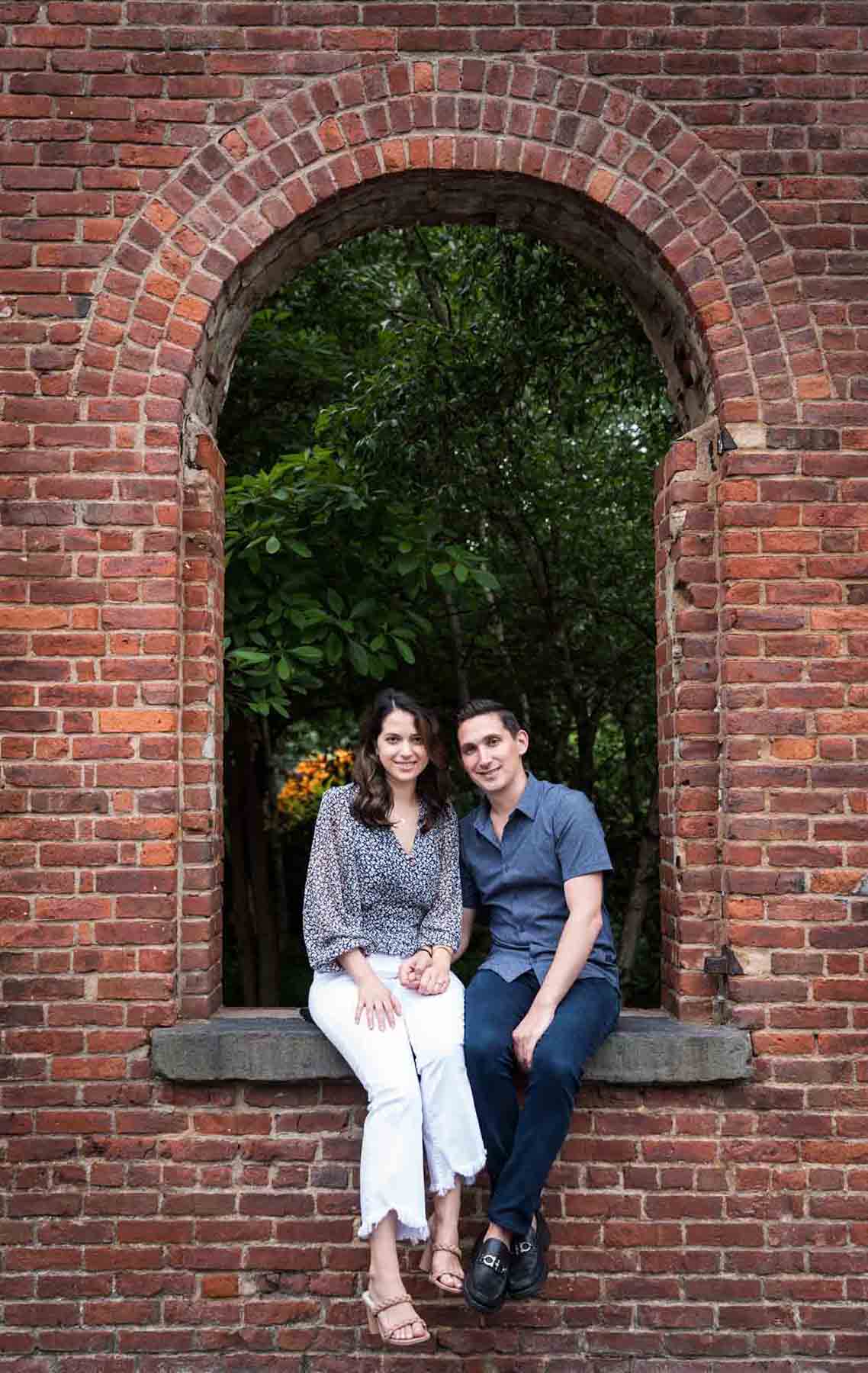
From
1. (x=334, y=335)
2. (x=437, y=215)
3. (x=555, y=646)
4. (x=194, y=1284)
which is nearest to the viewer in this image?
(x=194, y=1284)

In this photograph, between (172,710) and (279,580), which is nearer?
(172,710)

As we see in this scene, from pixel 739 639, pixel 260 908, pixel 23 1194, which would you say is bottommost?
pixel 23 1194

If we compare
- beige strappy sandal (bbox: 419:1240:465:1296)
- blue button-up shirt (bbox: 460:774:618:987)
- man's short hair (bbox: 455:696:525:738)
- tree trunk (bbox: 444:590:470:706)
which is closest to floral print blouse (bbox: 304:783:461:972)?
blue button-up shirt (bbox: 460:774:618:987)

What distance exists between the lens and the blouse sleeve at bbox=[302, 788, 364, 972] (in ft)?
10.9

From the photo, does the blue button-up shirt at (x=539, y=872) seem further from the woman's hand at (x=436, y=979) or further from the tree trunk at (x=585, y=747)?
the tree trunk at (x=585, y=747)

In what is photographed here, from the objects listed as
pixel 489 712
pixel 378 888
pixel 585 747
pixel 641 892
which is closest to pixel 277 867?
pixel 585 747

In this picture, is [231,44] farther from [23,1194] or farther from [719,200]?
[23,1194]

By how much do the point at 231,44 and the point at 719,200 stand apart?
5.64ft

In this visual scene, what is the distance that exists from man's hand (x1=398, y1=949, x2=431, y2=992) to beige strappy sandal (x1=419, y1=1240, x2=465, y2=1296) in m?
0.73

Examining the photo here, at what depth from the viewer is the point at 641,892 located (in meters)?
7.15

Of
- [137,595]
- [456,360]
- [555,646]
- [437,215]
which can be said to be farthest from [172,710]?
[555,646]

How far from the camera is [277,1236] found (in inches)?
134

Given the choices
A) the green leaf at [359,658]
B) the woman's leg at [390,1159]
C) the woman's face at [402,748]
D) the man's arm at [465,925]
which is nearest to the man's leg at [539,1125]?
the woman's leg at [390,1159]

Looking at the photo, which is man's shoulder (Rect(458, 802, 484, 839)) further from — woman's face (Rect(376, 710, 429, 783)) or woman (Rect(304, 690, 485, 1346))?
woman's face (Rect(376, 710, 429, 783))
